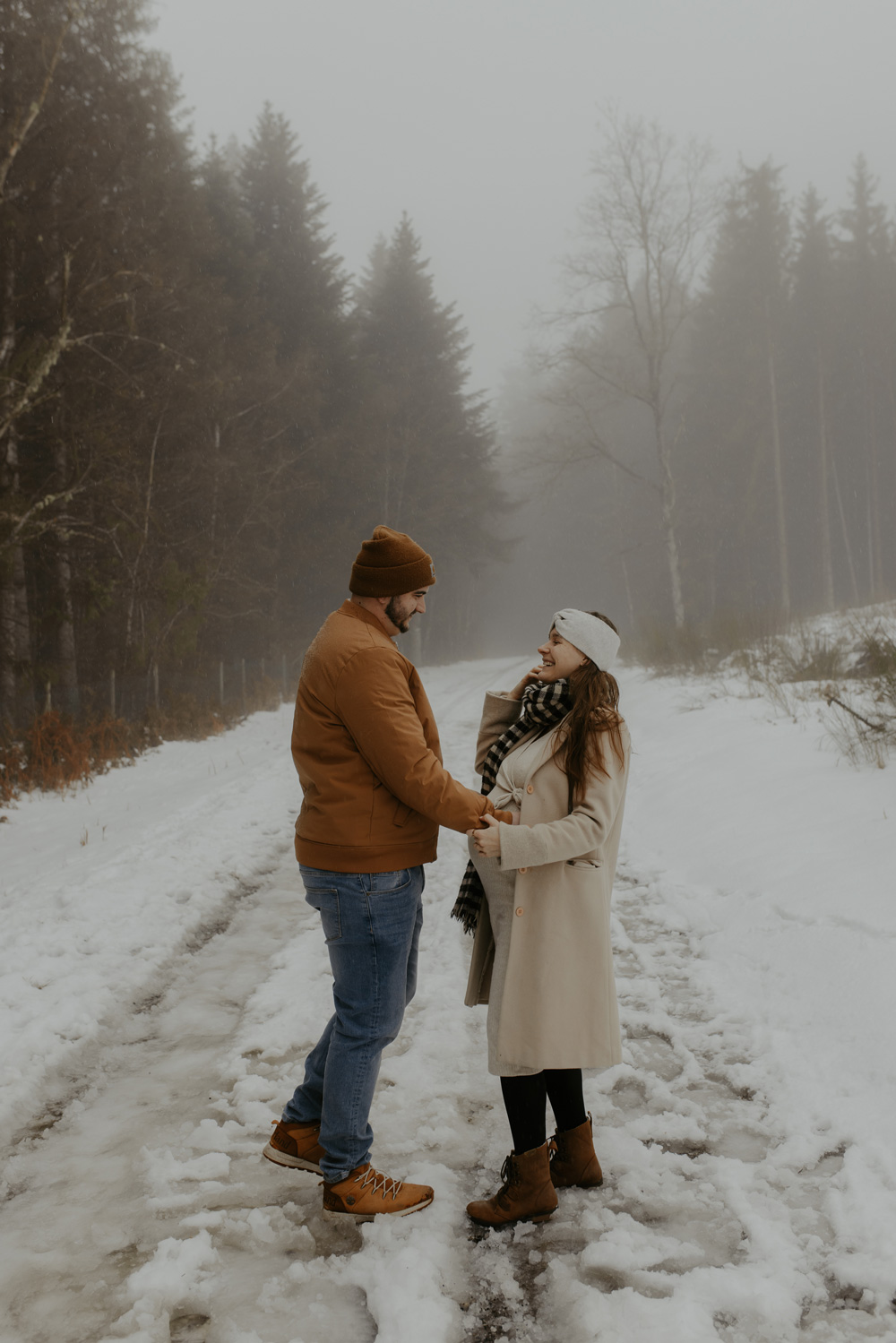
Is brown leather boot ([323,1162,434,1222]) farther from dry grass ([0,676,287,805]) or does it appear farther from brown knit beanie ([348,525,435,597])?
dry grass ([0,676,287,805])

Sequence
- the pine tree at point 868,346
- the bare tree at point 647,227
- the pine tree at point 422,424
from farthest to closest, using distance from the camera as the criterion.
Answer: the pine tree at point 868,346
the pine tree at point 422,424
the bare tree at point 647,227

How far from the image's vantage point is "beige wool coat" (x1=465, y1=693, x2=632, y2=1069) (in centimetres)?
270

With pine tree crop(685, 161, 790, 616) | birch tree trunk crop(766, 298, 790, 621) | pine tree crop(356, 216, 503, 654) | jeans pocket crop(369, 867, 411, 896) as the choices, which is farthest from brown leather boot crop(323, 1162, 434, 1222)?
birch tree trunk crop(766, 298, 790, 621)

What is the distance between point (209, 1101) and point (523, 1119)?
4.71 feet

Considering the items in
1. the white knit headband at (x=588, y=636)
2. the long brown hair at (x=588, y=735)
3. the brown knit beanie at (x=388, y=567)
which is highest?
the brown knit beanie at (x=388, y=567)

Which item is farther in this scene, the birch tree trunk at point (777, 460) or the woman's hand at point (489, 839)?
the birch tree trunk at point (777, 460)

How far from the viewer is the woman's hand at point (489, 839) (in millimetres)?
2596

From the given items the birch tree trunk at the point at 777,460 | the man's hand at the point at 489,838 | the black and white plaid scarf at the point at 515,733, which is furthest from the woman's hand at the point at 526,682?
the birch tree trunk at the point at 777,460

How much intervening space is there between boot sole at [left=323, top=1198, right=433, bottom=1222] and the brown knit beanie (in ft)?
6.79

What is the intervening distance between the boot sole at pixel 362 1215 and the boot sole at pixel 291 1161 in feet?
0.56

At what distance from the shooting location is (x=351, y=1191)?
277cm

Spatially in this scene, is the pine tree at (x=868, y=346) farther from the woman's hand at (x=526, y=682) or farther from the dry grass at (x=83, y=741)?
the woman's hand at (x=526, y=682)

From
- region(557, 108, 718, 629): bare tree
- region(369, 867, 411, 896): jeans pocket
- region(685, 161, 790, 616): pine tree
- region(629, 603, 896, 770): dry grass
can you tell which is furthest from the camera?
region(685, 161, 790, 616): pine tree

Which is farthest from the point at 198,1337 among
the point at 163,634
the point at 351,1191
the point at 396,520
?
the point at 396,520
